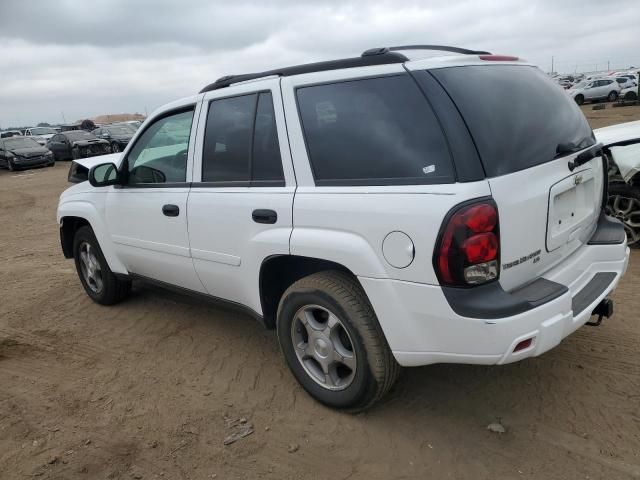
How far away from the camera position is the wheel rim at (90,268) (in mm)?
4922

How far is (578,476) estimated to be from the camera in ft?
7.95

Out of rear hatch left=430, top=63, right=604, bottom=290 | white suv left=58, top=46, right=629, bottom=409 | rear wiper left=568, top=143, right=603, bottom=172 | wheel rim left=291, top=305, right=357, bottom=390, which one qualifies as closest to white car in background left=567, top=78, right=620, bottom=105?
rear wiper left=568, top=143, right=603, bottom=172

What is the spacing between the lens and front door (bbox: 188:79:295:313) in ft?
9.74

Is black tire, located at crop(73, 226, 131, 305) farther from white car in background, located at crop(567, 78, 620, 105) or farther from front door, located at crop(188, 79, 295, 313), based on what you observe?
white car in background, located at crop(567, 78, 620, 105)

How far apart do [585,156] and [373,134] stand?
3.90 feet

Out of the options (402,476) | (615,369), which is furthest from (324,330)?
(615,369)

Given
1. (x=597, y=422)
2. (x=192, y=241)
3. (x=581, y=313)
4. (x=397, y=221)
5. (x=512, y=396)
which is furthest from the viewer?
(x=192, y=241)

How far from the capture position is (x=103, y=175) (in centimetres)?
418

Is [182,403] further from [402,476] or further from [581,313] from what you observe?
[581,313]

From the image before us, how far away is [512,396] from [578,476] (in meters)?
0.68

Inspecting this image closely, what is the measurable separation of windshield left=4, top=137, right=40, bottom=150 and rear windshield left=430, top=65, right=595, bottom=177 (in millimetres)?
25199

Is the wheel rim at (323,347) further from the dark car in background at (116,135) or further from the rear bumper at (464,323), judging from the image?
the dark car in background at (116,135)

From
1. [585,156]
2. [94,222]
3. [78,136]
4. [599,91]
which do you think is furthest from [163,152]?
[599,91]

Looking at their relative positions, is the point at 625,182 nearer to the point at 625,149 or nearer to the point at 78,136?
the point at 625,149
